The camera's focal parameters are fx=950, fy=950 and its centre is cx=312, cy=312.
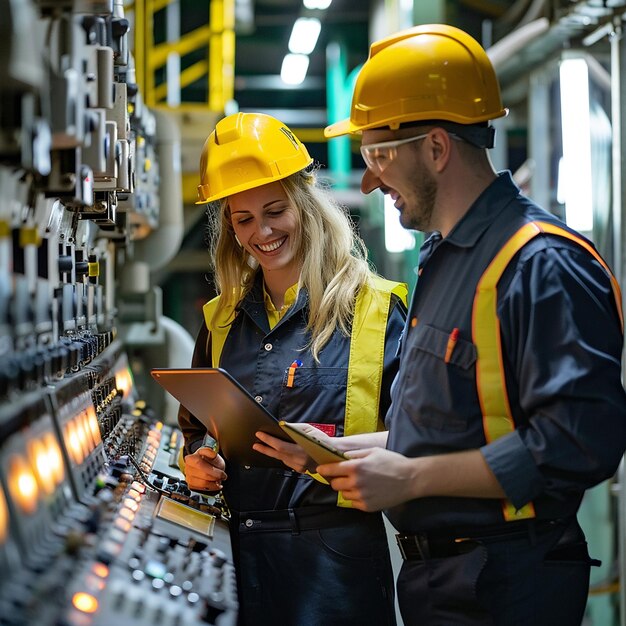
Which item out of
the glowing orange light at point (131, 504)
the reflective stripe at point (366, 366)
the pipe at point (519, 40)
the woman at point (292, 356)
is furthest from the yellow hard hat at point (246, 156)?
the pipe at point (519, 40)

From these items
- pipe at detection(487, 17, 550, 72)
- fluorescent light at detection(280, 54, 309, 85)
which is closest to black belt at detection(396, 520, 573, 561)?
pipe at detection(487, 17, 550, 72)

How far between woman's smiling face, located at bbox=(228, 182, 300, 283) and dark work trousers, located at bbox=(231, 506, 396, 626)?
0.63m

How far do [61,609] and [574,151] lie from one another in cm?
337

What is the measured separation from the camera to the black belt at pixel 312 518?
7.29 feet

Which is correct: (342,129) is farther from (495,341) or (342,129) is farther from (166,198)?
(166,198)

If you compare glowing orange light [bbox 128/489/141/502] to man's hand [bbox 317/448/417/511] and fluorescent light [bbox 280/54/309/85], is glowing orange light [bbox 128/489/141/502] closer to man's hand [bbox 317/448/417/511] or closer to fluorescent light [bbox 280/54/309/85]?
man's hand [bbox 317/448/417/511]

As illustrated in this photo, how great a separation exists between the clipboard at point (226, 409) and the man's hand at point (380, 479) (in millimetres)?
243

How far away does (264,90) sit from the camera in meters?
11.9

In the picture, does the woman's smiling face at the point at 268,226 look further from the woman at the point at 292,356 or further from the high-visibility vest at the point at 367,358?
the high-visibility vest at the point at 367,358

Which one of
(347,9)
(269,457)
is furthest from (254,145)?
(347,9)

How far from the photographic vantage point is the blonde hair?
2340 mm

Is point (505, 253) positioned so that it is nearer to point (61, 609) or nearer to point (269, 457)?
point (269, 457)

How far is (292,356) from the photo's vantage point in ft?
7.64

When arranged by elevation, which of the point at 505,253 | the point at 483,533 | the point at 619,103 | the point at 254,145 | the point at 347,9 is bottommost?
the point at 483,533
